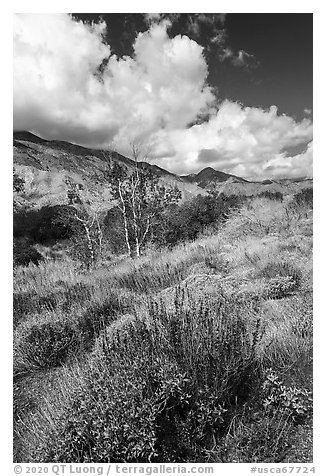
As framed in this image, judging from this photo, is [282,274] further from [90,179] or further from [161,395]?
[90,179]

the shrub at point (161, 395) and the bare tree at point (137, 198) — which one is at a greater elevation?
the bare tree at point (137, 198)

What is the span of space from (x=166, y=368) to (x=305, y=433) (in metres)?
0.99

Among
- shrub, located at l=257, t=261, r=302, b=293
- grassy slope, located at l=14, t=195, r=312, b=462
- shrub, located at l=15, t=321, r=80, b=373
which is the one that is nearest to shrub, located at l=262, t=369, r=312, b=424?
grassy slope, located at l=14, t=195, r=312, b=462

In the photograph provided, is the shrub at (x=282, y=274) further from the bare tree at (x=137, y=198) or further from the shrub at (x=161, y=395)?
the bare tree at (x=137, y=198)

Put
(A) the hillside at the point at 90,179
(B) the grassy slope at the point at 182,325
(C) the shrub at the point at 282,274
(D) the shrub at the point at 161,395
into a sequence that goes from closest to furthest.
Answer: (D) the shrub at the point at 161,395
(B) the grassy slope at the point at 182,325
(C) the shrub at the point at 282,274
(A) the hillside at the point at 90,179

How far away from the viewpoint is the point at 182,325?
2.39m

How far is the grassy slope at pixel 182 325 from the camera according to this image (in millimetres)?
2090

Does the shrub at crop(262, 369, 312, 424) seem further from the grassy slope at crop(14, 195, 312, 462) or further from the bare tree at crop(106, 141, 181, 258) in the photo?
the bare tree at crop(106, 141, 181, 258)

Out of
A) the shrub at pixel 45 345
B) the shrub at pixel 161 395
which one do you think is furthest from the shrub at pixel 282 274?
the shrub at pixel 45 345

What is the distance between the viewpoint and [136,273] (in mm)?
6062

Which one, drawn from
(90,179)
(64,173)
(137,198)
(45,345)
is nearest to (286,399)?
(45,345)

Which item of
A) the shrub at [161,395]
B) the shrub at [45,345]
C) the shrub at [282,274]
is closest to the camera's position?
the shrub at [161,395]
